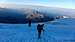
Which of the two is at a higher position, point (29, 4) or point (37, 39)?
point (29, 4)

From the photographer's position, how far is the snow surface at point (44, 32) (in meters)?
1.50

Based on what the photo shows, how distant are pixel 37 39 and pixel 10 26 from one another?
31 cm

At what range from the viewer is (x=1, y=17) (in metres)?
1.51

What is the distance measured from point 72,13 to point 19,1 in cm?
57

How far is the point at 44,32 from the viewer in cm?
151

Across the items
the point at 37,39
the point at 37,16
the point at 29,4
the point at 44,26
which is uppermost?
the point at 29,4

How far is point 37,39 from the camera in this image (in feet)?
4.94

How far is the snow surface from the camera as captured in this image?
150cm

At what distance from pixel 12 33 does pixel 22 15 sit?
0.69ft

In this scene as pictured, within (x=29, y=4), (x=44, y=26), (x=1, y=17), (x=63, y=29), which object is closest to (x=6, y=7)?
(x=1, y=17)

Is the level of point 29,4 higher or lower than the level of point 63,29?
higher

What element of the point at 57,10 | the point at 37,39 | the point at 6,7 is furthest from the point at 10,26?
the point at 57,10

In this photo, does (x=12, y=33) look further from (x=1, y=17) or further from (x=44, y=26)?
(x=44, y=26)

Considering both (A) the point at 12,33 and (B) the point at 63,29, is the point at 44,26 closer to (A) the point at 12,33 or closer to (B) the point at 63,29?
(B) the point at 63,29
